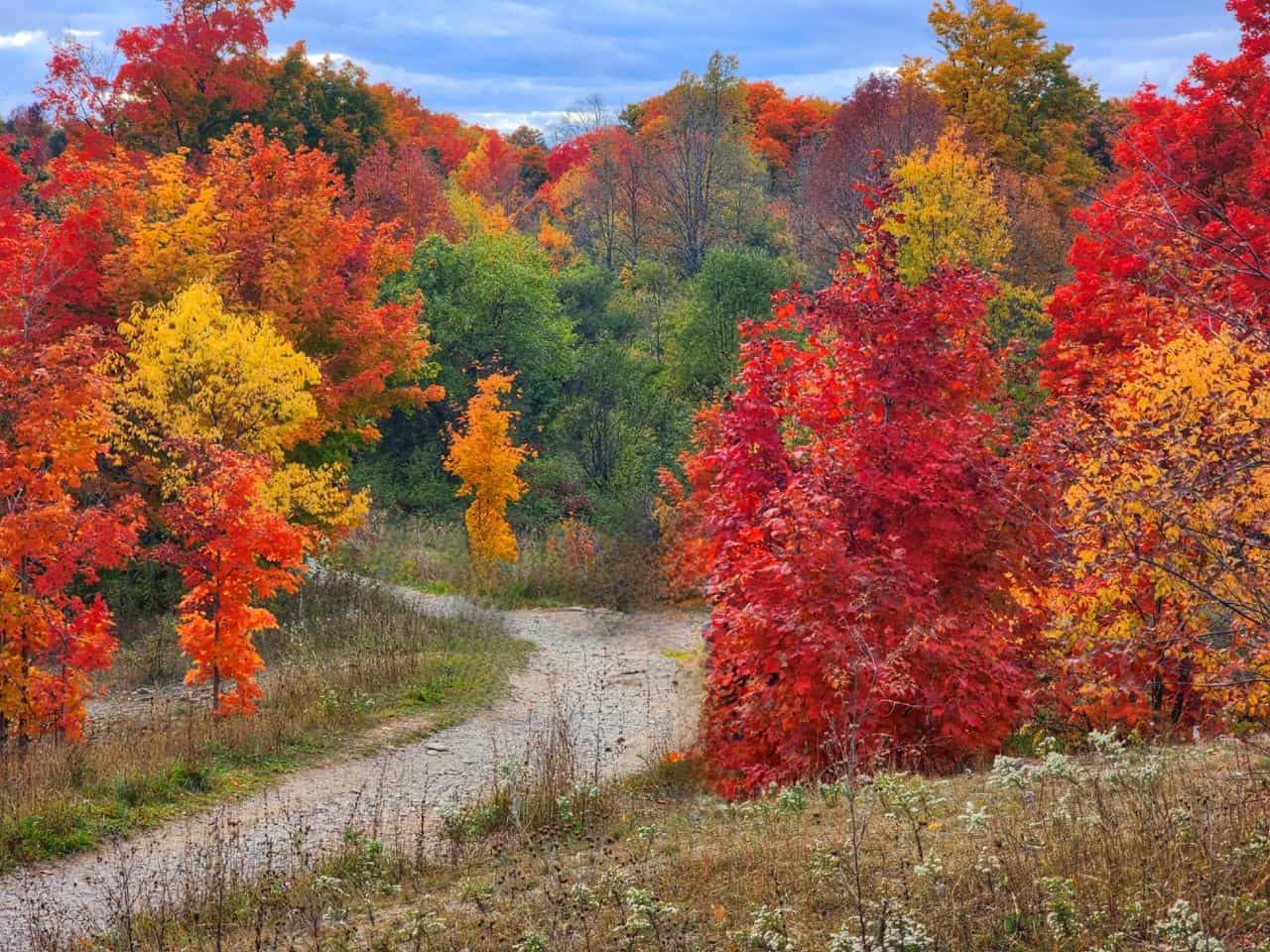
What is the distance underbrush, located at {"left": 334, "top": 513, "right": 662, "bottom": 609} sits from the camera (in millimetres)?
22188

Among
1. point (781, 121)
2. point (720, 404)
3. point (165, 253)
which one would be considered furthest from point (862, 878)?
point (781, 121)

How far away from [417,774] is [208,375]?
706 cm

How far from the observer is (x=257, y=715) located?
1288 centimetres

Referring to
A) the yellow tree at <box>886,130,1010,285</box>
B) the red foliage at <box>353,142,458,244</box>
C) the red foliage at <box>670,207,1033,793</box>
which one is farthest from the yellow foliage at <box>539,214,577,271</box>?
the red foliage at <box>670,207,1033,793</box>

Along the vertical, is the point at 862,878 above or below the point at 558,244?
below

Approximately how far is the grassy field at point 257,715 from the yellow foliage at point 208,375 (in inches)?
125

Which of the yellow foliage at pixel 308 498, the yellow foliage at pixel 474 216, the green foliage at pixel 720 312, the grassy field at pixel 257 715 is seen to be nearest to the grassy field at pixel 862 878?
the grassy field at pixel 257 715

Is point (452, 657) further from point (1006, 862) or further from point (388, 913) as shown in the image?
point (1006, 862)

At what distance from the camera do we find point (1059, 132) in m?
39.5

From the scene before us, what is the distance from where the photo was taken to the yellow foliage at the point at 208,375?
15984 mm

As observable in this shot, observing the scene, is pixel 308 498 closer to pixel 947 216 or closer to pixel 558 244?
pixel 947 216

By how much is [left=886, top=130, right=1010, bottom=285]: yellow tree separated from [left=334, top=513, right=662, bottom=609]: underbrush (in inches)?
366

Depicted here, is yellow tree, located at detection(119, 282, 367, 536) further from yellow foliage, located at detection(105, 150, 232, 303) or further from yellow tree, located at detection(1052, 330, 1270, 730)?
yellow tree, located at detection(1052, 330, 1270, 730)

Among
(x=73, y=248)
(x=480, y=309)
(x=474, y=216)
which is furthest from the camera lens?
(x=474, y=216)
